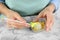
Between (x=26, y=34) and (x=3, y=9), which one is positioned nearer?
(x=26, y=34)

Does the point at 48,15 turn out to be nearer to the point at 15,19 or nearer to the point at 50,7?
the point at 50,7

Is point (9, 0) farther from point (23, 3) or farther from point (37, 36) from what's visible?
point (37, 36)

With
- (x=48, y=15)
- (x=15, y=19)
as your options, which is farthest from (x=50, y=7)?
(x=15, y=19)

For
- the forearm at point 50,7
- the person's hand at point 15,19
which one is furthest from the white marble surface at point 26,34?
the forearm at point 50,7

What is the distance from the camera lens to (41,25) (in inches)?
33.1

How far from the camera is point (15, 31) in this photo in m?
0.82

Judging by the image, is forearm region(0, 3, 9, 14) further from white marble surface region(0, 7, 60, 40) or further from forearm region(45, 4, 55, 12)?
forearm region(45, 4, 55, 12)

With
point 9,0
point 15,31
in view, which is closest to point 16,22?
point 15,31

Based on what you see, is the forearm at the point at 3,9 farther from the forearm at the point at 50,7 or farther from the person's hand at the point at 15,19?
the forearm at the point at 50,7

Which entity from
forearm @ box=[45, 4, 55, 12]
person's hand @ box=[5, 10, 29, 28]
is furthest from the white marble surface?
forearm @ box=[45, 4, 55, 12]

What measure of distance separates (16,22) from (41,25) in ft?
0.41

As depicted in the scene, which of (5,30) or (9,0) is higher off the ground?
(9,0)

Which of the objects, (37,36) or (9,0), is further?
(9,0)

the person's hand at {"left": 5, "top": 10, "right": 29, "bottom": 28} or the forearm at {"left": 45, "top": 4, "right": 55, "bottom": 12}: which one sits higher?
the forearm at {"left": 45, "top": 4, "right": 55, "bottom": 12}
